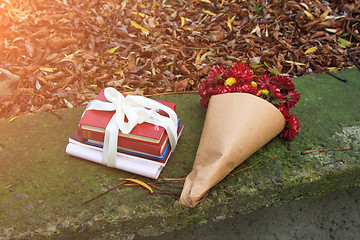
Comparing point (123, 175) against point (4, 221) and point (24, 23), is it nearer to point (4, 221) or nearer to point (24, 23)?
point (4, 221)

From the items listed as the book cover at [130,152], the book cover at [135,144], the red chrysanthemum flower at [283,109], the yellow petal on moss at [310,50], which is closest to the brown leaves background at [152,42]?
the yellow petal on moss at [310,50]

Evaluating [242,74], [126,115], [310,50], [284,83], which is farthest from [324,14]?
[126,115]

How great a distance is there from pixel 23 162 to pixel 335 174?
5.58ft

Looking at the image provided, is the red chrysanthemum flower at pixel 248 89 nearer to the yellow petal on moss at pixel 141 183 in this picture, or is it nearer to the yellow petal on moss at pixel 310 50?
the yellow petal on moss at pixel 141 183

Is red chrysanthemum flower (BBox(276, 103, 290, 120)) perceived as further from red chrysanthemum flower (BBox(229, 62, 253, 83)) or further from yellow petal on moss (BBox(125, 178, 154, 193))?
yellow petal on moss (BBox(125, 178, 154, 193))

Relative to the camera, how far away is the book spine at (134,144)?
4.88 ft

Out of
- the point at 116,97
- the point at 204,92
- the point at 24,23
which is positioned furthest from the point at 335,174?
the point at 24,23

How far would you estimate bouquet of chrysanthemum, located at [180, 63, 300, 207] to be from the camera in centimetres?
142

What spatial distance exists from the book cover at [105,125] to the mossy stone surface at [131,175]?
0.23 metres

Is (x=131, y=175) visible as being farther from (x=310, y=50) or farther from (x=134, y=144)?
(x=310, y=50)

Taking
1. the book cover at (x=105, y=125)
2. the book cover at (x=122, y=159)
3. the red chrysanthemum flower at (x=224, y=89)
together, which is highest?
the red chrysanthemum flower at (x=224, y=89)

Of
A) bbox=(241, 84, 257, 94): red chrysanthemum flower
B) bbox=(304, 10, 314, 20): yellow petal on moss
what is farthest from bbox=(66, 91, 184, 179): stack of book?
bbox=(304, 10, 314, 20): yellow petal on moss

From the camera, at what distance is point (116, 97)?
1.59 meters

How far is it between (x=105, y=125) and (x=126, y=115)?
0.39 feet
